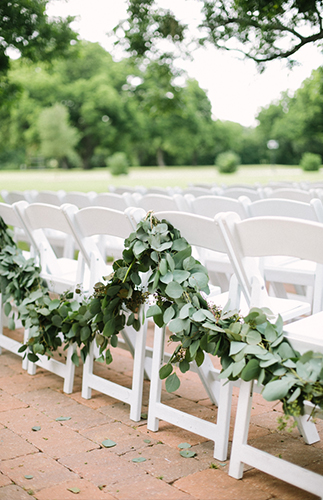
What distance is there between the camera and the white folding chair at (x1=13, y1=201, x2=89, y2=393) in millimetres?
2910

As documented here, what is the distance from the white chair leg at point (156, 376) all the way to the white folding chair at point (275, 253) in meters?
0.52

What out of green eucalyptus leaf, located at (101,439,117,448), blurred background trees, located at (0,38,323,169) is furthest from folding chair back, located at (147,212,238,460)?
blurred background trees, located at (0,38,323,169)

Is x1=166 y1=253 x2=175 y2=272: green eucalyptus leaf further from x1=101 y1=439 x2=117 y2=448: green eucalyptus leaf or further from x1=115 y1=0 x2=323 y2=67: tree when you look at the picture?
x1=115 y1=0 x2=323 y2=67: tree

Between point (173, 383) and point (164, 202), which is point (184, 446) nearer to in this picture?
point (173, 383)

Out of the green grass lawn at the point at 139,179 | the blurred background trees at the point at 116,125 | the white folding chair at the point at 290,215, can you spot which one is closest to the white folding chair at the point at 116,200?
the white folding chair at the point at 290,215

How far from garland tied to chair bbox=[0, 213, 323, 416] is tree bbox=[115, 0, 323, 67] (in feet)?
11.2

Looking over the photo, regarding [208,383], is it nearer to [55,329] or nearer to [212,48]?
[55,329]

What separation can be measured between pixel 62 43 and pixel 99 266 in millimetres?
5952

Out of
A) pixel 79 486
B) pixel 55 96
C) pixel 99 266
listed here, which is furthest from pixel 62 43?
pixel 55 96

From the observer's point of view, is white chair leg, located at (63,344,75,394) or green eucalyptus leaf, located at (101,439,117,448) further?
white chair leg, located at (63,344,75,394)

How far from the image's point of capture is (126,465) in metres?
2.15

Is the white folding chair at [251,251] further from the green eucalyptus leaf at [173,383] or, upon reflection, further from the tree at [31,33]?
the tree at [31,33]

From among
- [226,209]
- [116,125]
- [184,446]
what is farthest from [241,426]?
[116,125]

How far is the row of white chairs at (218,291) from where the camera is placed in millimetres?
1817
